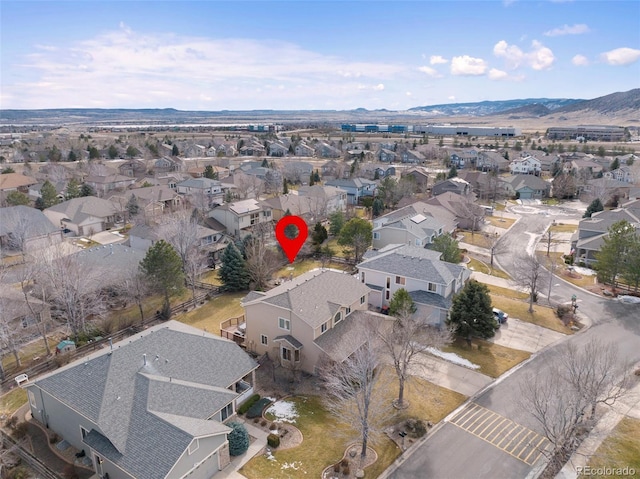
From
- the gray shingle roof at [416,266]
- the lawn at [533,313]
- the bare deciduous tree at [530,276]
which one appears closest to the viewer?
the lawn at [533,313]

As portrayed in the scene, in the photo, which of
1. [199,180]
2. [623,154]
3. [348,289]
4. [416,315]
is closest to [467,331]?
[416,315]

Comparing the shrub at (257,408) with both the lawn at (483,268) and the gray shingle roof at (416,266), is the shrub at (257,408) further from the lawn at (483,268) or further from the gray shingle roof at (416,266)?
the lawn at (483,268)

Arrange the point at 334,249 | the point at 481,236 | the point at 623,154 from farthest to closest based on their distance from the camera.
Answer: the point at 623,154
the point at 481,236
the point at 334,249

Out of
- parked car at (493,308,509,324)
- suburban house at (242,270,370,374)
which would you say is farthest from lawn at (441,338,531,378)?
suburban house at (242,270,370,374)

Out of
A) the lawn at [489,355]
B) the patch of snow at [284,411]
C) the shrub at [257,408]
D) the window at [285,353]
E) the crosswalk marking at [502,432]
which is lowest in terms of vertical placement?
the crosswalk marking at [502,432]

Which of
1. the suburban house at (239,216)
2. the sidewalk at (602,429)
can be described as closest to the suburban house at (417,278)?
the sidewalk at (602,429)

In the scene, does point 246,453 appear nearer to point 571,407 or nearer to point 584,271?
point 571,407

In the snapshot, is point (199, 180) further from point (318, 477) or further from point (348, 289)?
point (318, 477)
